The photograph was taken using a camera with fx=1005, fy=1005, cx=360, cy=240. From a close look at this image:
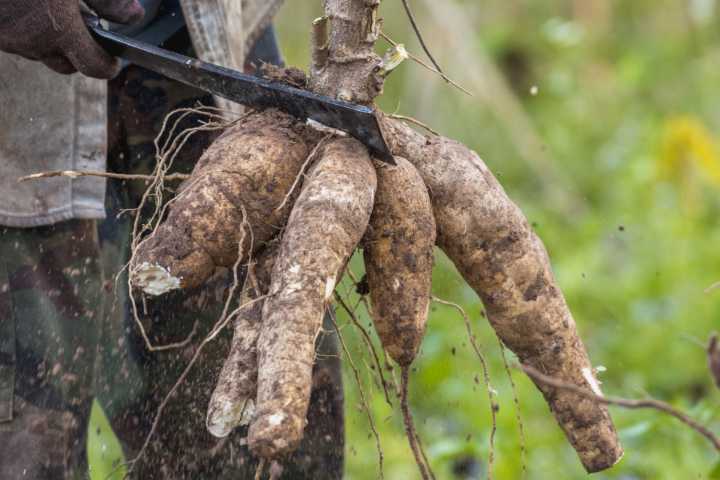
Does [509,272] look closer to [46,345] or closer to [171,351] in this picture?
[171,351]

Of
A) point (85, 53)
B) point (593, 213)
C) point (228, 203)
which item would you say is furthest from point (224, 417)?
point (593, 213)

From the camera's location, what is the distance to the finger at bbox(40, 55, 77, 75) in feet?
5.89

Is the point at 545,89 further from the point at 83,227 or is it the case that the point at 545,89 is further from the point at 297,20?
the point at 83,227

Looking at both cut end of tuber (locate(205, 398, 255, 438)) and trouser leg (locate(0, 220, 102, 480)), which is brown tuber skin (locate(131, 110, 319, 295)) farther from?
trouser leg (locate(0, 220, 102, 480))

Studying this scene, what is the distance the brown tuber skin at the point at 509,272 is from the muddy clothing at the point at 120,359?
39 centimetres

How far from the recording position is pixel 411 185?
6.00 ft

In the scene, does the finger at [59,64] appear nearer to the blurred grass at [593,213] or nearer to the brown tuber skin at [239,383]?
the brown tuber skin at [239,383]

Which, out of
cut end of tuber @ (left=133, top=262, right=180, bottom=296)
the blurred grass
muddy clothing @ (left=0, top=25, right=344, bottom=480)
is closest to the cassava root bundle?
cut end of tuber @ (left=133, top=262, right=180, bottom=296)

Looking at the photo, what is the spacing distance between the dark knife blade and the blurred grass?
51 centimetres

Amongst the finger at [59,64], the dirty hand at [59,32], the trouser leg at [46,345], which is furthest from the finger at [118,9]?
the trouser leg at [46,345]

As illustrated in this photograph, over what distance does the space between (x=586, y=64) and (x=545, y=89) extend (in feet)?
0.96

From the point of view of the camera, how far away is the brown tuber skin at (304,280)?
1422mm

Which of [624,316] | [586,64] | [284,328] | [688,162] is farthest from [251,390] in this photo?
[586,64]

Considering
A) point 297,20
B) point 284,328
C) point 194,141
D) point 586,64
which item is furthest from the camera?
point 586,64
